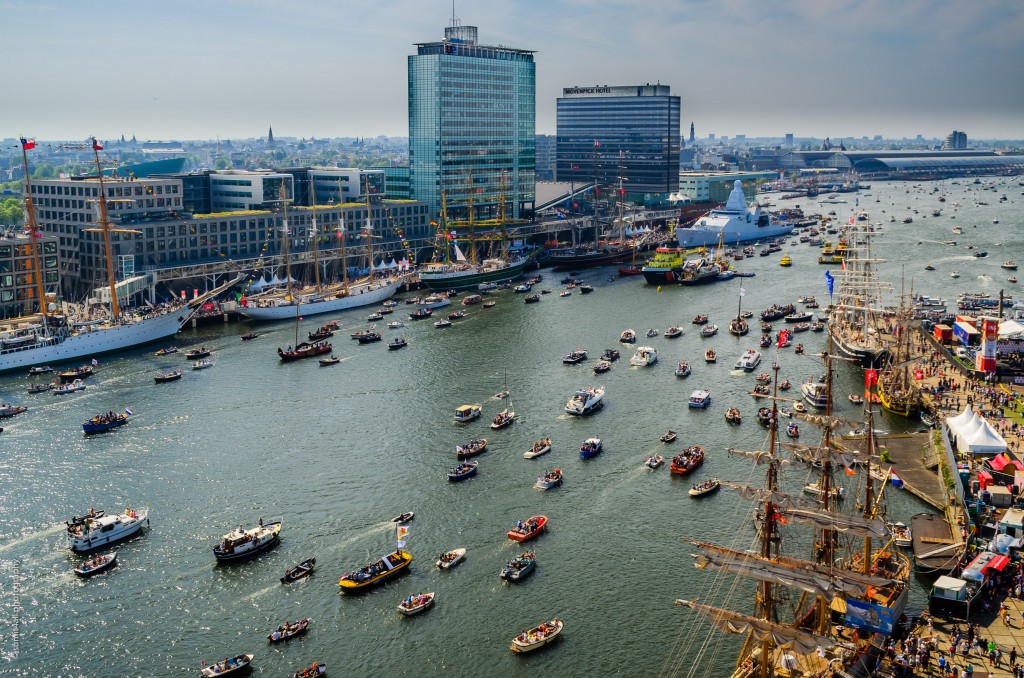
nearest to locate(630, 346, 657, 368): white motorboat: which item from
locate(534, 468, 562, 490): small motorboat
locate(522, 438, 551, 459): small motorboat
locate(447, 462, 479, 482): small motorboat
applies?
locate(522, 438, 551, 459): small motorboat

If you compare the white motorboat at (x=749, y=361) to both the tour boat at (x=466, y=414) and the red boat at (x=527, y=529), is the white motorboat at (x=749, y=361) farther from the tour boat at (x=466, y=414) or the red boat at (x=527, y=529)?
the red boat at (x=527, y=529)

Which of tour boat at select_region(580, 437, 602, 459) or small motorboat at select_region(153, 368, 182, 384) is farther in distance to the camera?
small motorboat at select_region(153, 368, 182, 384)

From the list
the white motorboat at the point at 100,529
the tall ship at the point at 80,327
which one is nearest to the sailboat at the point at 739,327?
the tall ship at the point at 80,327

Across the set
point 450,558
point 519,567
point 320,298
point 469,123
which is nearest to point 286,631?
point 450,558

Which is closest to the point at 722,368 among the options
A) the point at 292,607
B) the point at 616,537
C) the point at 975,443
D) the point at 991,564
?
the point at 975,443

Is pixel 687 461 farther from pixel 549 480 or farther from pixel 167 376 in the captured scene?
pixel 167 376

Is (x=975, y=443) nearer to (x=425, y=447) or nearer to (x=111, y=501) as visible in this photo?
(x=425, y=447)

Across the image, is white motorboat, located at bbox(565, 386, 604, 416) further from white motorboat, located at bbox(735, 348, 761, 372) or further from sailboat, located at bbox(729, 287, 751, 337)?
sailboat, located at bbox(729, 287, 751, 337)
